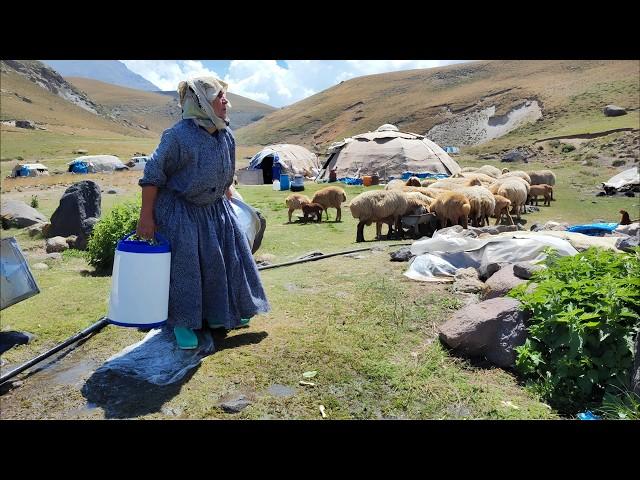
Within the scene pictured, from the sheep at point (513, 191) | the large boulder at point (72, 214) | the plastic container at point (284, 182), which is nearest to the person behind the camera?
the large boulder at point (72, 214)

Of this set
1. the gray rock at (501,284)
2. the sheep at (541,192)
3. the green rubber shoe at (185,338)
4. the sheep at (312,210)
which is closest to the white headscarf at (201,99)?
the green rubber shoe at (185,338)

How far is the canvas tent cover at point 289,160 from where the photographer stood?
89.1ft

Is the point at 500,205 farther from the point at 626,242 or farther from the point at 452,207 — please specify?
the point at 626,242

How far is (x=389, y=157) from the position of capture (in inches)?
947

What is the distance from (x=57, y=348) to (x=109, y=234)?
→ 3032 mm

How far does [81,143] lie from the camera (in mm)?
60062

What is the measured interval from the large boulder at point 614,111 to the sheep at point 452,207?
129 ft

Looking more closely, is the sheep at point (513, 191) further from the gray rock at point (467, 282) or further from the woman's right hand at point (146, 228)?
the woman's right hand at point (146, 228)

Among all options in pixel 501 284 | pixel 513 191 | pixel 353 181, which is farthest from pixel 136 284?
pixel 353 181

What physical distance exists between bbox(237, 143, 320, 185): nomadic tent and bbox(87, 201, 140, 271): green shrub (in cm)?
1946

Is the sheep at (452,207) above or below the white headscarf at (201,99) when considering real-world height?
below

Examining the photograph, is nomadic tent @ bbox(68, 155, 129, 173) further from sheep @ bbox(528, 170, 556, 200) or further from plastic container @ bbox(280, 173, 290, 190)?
sheep @ bbox(528, 170, 556, 200)

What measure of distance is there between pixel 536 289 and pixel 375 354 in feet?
4.46

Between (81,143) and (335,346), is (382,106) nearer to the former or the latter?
(81,143)
